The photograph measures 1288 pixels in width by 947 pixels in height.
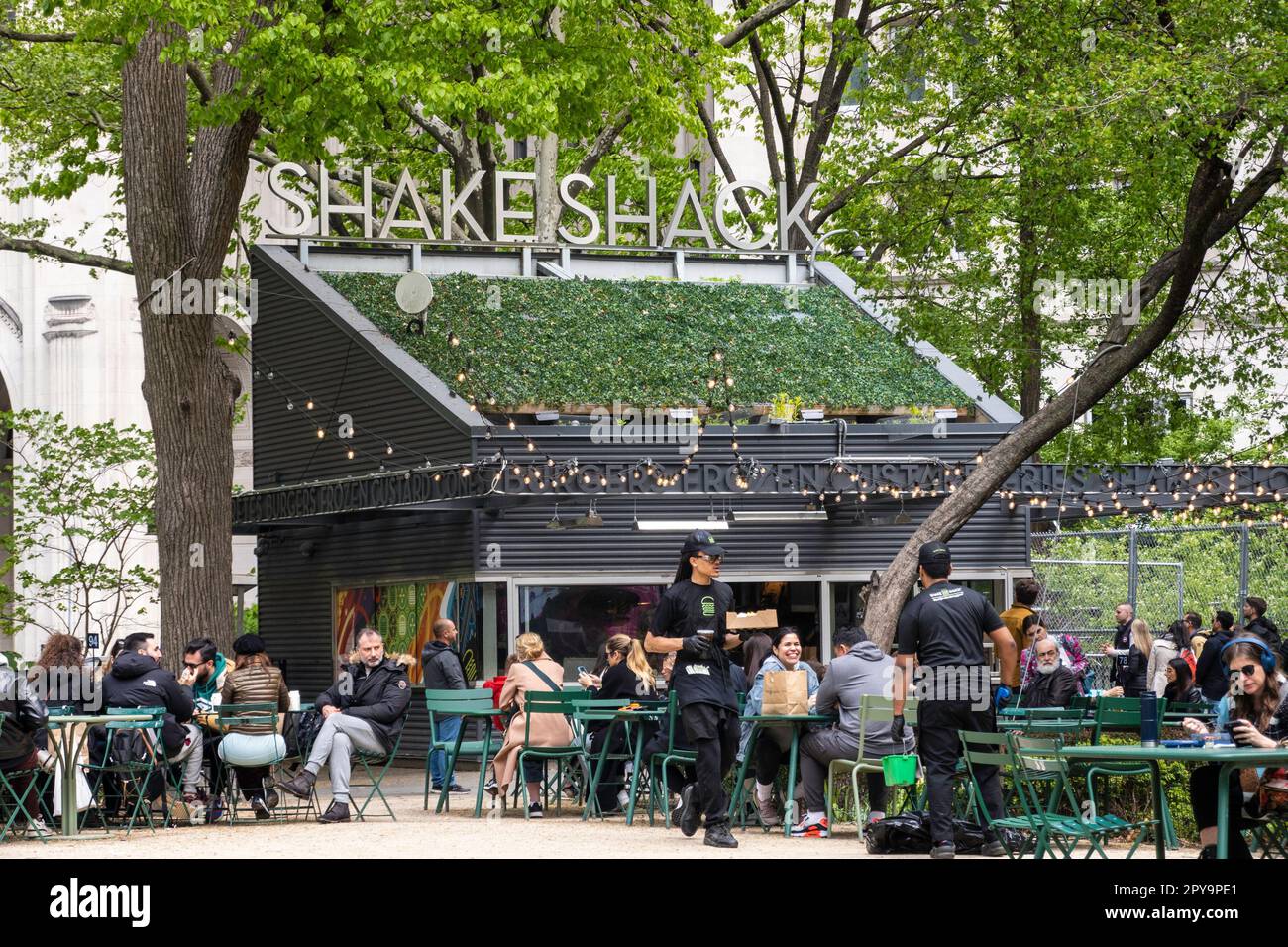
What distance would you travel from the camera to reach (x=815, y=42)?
102ft

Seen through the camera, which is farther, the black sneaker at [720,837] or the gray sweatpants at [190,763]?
the gray sweatpants at [190,763]

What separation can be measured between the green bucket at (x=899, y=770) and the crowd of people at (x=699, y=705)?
0.33 meters

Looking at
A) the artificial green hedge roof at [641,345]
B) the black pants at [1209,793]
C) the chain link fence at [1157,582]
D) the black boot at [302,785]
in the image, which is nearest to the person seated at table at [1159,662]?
the chain link fence at [1157,582]

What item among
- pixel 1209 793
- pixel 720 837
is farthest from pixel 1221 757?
pixel 720 837

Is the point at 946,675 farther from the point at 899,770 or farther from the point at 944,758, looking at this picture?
the point at 899,770

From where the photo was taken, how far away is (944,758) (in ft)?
38.7

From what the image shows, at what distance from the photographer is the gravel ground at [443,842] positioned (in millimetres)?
12492

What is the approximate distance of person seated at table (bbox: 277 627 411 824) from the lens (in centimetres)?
1509

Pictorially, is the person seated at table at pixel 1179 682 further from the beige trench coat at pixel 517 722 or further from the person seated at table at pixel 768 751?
the beige trench coat at pixel 517 722

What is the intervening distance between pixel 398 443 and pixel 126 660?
29.2 feet

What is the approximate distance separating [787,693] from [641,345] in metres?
11.3

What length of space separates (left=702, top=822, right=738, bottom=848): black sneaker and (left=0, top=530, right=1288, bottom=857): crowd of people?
11 millimetres

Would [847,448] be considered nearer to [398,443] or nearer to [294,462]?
[398,443]

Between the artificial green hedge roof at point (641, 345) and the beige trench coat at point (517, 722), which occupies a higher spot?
the artificial green hedge roof at point (641, 345)
